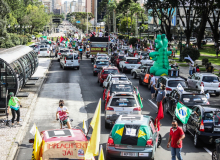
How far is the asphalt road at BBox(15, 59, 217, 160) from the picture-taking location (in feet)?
39.9

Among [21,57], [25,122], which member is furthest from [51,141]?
[21,57]

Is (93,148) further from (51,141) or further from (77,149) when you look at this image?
(51,141)

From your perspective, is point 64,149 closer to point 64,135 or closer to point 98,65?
point 64,135

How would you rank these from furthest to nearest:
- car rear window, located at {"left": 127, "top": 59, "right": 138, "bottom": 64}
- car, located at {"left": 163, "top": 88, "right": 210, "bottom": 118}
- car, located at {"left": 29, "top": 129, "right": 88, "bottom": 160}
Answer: car rear window, located at {"left": 127, "top": 59, "right": 138, "bottom": 64} → car, located at {"left": 163, "top": 88, "right": 210, "bottom": 118} → car, located at {"left": 29, "top": 129, "right": 88, "bottom": 160}

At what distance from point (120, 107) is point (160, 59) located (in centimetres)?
1618

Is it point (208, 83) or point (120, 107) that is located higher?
point (120, 107)

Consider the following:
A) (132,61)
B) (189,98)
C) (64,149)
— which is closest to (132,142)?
(64,149)

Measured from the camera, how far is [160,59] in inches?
1184

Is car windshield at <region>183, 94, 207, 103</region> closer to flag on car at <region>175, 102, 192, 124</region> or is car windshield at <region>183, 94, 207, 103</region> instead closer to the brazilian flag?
flag on car at <region>175, 102, 192, 124</region>

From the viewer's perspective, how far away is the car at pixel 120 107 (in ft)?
47.8

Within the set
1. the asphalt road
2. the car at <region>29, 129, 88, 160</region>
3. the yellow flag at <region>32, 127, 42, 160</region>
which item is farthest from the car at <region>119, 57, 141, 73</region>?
the yellow flag at <region>32, 127, 42, 160</region>

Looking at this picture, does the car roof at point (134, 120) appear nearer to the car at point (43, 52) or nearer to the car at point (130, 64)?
the car at point (130, 64)

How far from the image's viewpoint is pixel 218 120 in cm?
1219

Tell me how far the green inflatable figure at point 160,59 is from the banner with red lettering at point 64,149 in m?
20.9
